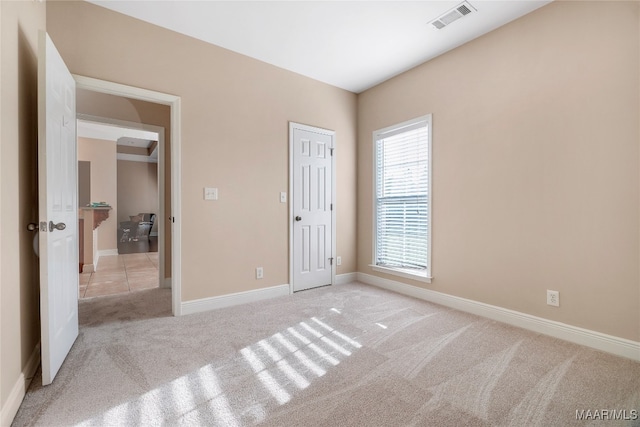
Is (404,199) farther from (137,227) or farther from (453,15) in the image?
(137,227)

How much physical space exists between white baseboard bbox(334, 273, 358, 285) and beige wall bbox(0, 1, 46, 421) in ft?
10.1

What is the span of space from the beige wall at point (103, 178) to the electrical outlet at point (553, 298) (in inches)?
317

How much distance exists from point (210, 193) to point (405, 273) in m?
2.45

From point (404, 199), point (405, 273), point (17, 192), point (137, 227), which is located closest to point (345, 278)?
point (405, 273)

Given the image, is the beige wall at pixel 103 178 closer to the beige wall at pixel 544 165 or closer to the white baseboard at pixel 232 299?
the white baseboard at pixel 232 299

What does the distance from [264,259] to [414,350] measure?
6.38 feet

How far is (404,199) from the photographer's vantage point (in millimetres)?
3770

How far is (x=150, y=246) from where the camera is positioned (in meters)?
7.90

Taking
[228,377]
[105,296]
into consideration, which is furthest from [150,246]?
[228,377]

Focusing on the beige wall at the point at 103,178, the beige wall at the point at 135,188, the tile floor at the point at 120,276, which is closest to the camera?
the tile floor at the point at 120,276

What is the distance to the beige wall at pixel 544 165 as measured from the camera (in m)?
2.13

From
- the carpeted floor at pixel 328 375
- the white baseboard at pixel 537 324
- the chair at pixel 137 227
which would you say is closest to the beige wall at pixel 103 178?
the chair at pixel 137 227

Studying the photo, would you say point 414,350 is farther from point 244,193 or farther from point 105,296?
point 105,296

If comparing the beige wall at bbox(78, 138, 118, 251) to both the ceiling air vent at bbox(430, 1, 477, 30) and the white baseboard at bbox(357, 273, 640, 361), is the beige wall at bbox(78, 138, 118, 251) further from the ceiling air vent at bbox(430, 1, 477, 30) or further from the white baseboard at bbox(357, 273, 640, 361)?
the ceiling air vent at bbox(430, 1, 477, 30)
